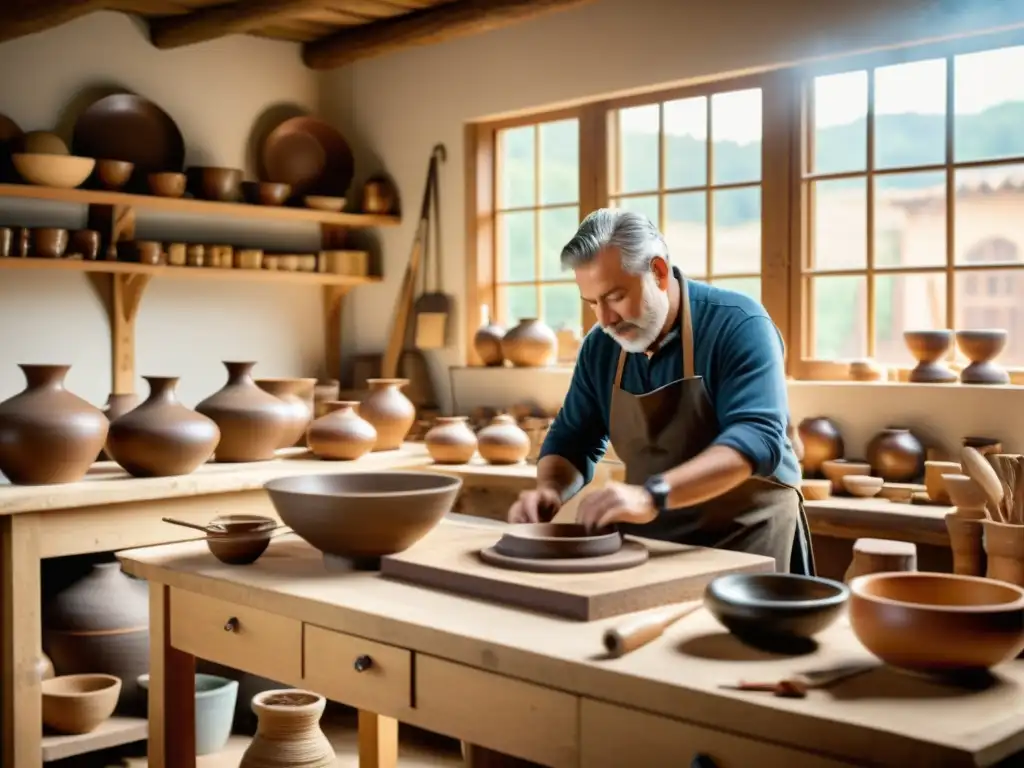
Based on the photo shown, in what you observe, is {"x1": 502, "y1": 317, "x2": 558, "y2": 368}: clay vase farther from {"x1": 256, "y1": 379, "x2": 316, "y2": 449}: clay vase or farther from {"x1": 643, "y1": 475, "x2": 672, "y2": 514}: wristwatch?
{"x1": 643, "y1": 475, "x2": 672, "y2": 514}: wristwatch

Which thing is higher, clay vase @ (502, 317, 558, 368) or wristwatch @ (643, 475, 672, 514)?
clay vase @ (502, 317, 558, 368)

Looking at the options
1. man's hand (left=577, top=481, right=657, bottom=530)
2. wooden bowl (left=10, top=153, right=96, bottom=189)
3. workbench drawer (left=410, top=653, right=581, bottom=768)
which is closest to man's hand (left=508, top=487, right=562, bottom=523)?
man's hand (left=577, top=481, right=657, bottom=530)

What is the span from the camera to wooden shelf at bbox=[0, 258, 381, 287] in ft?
16.8

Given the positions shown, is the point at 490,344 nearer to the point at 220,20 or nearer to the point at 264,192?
the point at 264,192

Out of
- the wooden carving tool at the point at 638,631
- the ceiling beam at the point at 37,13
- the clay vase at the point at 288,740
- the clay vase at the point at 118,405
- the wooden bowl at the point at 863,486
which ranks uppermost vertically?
the ceiling beam at the point at 37,13

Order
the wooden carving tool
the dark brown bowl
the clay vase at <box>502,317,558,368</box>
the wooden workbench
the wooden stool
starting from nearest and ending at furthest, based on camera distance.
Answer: the wooden workbench → the wooden carving tool → the wooden stool → the clay vase at <box>502,317,558,368</box> → the dark brown bowl

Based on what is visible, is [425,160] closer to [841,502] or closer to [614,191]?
[614,191]

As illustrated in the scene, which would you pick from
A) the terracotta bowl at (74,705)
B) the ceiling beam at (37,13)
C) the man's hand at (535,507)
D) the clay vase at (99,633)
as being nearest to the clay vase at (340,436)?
the clay vase at (99,633)

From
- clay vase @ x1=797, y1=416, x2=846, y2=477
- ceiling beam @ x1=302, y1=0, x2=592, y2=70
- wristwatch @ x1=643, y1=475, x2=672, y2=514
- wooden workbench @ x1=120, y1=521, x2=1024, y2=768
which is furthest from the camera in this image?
ceiling beam @ x1=302, y1=0, x2=592, y2=70

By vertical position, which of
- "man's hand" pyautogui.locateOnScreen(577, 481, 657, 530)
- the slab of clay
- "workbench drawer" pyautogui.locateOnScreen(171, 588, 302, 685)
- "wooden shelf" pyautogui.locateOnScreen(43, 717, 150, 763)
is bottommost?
"wooden shelf" pyautogui.locateOnScreen(43, 717, 150, 763)

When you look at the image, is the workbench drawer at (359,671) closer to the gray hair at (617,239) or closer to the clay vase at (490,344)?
the gray hair at (617,239)

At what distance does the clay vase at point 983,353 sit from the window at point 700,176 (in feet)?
3.08

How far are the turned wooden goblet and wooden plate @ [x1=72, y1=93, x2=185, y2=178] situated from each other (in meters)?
3.55

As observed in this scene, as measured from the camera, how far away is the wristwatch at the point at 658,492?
2.39 m
